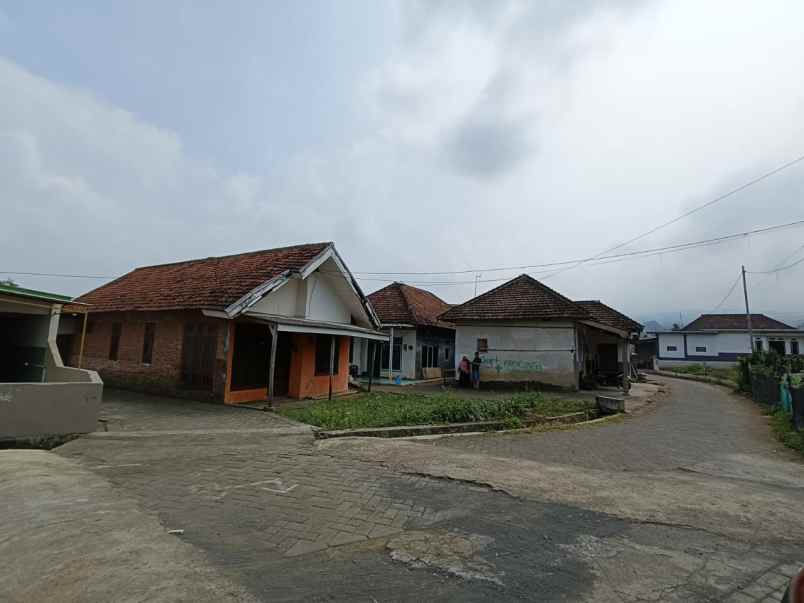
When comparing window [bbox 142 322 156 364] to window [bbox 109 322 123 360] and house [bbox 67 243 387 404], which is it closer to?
house [bbox 67 243 387 404]

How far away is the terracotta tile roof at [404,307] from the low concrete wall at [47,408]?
1520 cm

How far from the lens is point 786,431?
436 inches

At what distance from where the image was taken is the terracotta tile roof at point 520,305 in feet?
63.1

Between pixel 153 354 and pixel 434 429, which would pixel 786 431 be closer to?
pixel 434 429

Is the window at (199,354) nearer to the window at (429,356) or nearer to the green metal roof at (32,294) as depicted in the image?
the green metal roof at (32,294)

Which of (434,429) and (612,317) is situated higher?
(612,317)

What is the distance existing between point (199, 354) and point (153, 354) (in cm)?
238

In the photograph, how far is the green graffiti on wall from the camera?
19500 millimetres

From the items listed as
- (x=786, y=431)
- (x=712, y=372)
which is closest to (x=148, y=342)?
(x=786, y=431)

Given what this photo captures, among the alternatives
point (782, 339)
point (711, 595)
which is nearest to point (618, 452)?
point (711, 595)

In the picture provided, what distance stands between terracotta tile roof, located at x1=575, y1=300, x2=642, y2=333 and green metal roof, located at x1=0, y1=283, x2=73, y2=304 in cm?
2416

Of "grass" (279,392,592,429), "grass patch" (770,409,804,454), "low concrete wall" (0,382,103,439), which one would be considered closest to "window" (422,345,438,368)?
"grass" (279,392,592,429)

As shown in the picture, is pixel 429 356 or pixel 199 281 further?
pixel 429 356

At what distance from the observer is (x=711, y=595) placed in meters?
3.14
